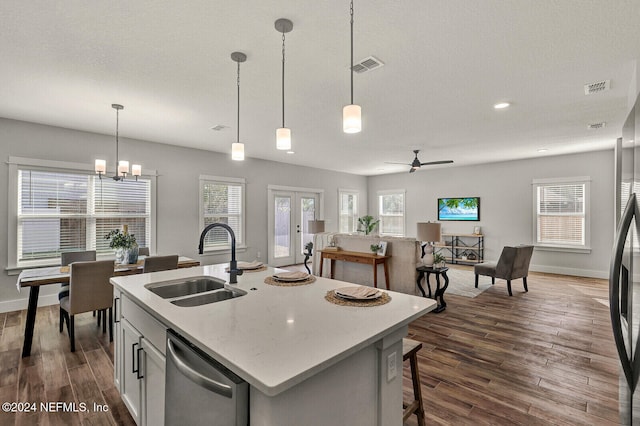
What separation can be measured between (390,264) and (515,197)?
4.45 m

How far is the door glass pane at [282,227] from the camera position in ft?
23.9

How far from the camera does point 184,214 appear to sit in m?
5.67

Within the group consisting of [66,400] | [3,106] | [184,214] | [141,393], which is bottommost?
[66,400]

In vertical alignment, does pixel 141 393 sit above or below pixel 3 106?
below

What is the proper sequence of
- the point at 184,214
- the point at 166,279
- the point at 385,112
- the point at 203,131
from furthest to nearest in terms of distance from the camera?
the point at 184,214
the point at 203,131
the point at 385,112
the point at 166,279

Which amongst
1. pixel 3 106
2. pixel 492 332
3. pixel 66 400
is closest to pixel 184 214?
pixel 3 106

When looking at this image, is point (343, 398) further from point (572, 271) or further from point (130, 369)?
point (572, 271)

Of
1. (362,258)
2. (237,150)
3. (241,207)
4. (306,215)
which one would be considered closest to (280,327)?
(237,150)

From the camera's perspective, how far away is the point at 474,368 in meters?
2.61

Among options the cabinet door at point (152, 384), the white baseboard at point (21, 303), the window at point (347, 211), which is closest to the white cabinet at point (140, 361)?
the cabinet door at point (152, 384)

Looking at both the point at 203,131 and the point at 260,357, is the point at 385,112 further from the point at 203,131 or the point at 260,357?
the point at 260,357

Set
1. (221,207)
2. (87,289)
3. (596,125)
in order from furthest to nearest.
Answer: (221,207), (596,125), (87,289)

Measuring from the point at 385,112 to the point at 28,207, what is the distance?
197 inches

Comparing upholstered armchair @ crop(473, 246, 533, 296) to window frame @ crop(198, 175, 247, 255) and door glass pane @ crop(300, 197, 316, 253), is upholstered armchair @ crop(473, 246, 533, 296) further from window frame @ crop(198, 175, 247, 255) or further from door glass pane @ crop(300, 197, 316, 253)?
window frame @ crop(198, 175, 247, 255)
